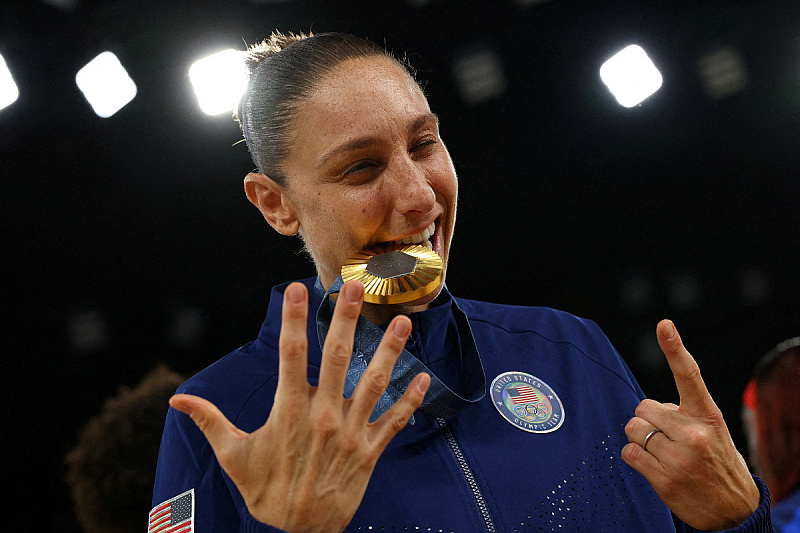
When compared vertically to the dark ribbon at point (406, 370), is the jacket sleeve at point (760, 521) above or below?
below

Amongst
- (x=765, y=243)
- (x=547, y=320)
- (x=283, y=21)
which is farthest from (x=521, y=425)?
(x=765, y=243)

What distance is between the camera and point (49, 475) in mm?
1696

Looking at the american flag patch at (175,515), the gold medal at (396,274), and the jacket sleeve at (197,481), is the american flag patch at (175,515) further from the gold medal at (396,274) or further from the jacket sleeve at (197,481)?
the gold medal at (396,274)

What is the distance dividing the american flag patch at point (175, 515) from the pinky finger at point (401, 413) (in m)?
0.34

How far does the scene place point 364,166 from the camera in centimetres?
111

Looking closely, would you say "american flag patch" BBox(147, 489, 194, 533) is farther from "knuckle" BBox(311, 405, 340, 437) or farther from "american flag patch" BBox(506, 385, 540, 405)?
"american flag patch" BBox(506, 385, 540, 405)

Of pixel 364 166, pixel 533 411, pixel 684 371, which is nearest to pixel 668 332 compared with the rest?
pixel 684 371

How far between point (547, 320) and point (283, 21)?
1231 millimetres

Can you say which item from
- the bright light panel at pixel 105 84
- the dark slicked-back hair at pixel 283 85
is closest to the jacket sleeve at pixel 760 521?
the dark slicked-back hair at pixel 283 85

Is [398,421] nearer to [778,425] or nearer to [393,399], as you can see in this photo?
[393,399]

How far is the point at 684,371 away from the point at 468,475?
34 centimetres

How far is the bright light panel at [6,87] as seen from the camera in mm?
1706

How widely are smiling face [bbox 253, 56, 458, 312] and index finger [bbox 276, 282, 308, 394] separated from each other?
0.40 meters

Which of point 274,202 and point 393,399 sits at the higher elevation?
point 274,202
